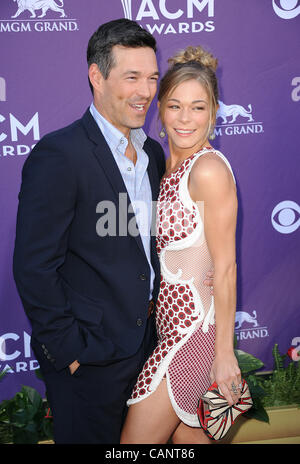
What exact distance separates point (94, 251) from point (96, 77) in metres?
0.79

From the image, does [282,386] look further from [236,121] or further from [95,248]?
[95,248]

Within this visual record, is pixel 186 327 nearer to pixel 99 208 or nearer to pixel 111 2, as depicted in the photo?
pixel 99 208

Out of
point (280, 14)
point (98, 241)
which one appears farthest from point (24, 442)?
point (280, 14)

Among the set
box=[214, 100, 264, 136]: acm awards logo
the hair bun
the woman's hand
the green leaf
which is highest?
box=[214, 100, 264, 136]: acm awards logo

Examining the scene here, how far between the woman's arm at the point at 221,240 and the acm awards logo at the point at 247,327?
1.98 metres

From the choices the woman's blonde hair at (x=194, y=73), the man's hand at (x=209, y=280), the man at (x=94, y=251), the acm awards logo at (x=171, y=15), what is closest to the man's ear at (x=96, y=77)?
the man at (x=94, y=251)

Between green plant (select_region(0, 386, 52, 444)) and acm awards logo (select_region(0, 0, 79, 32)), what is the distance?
8.22ft

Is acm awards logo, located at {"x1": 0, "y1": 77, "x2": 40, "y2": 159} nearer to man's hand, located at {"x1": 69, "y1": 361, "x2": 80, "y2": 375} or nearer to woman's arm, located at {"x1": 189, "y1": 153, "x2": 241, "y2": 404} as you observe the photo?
woman's arm, located at {"x1": 189, "y1": 153, "x2": 241, "y2": 404}

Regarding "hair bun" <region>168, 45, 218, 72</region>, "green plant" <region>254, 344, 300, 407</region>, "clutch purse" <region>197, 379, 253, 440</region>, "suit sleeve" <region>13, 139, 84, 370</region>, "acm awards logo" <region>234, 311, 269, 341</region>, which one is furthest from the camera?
"acm awards logo" <region>234, 311, 269, 341</region>

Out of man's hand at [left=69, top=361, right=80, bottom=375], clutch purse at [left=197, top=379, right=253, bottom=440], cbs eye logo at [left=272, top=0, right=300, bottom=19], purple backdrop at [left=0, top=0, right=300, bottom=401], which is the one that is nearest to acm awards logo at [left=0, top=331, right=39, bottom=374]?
purple backdrop at [left=0, top=0, right=300, bottom=401]

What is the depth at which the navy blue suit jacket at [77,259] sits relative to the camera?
2080 mm

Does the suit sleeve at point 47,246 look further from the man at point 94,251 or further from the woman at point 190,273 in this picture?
the woman at point 190,273

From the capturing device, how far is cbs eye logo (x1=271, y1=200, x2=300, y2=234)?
4184mm

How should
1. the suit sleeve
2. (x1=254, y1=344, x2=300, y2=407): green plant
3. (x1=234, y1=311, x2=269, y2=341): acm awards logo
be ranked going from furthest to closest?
1. (x1=234, y1=311, x2=269, y2=341): acm awards logo
2. (x1=254, y1=344, x2=300, y2=407): green plant
3. the suit sleeve
